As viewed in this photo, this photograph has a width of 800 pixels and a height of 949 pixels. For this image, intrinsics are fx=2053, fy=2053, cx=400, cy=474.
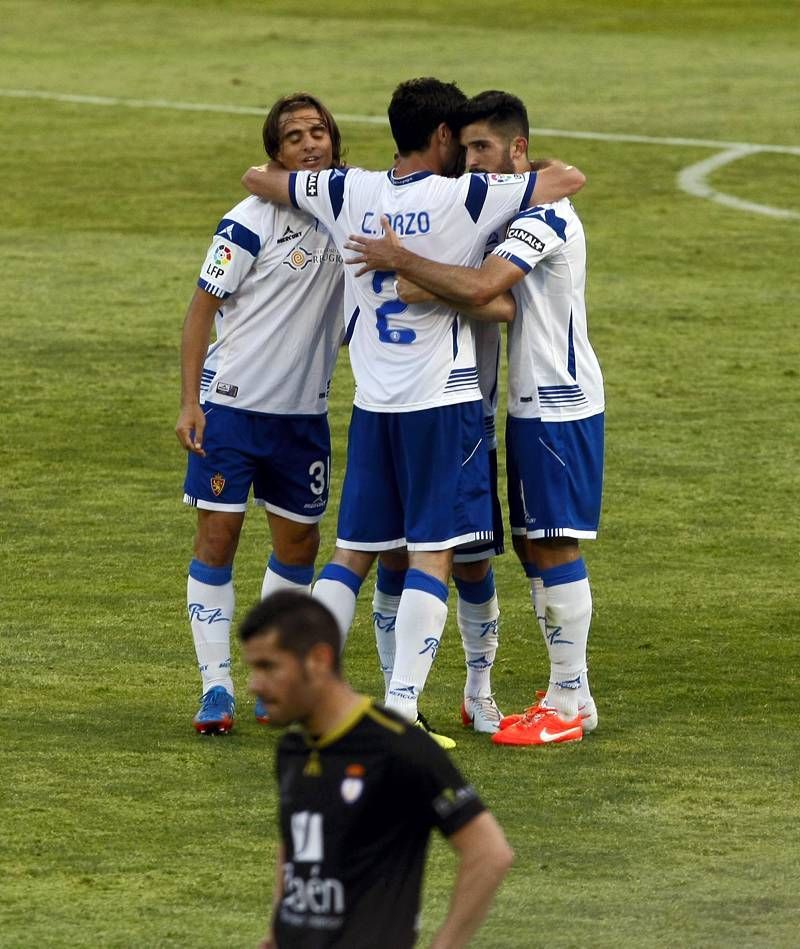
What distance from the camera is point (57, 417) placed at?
1240 centimetres

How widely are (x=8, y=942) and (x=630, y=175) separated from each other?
16.7 metres

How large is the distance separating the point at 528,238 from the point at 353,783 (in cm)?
307

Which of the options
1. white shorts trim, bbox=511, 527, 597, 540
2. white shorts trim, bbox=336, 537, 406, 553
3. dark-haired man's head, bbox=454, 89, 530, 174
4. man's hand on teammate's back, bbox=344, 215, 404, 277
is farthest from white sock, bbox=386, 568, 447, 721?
dark-haired man's head, bbox=454, 89, 530, 174

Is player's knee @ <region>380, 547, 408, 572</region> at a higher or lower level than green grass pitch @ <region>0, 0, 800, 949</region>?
higher

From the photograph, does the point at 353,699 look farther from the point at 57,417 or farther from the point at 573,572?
the point at 57,417

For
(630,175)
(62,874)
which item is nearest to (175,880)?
(62,874)

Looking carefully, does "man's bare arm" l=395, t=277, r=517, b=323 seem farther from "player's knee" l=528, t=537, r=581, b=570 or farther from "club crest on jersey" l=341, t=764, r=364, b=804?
"club crest on jersey" l=341, t=764, r=364, b=804

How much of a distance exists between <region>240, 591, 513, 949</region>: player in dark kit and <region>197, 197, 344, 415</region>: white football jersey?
3.27m

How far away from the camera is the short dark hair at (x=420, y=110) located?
6.17 metres

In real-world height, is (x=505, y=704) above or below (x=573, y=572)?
below

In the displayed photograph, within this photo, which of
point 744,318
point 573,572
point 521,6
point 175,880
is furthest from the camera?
point 521,6

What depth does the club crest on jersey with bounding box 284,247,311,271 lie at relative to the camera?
6.67 meters

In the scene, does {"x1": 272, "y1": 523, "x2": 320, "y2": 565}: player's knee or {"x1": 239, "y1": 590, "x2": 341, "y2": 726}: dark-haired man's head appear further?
{"x1": 272, "y1": 523, "x2": 320, "y2": 565}: player's knee

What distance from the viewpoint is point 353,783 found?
3438 mm
